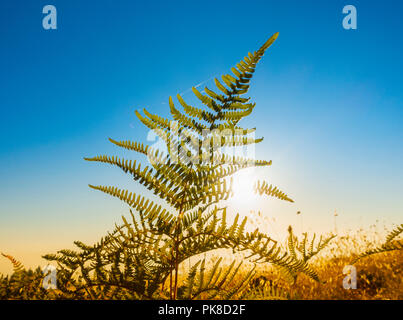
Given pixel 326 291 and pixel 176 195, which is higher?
pixel 176 195

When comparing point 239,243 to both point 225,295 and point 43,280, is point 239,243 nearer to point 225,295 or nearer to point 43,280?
point 225,295

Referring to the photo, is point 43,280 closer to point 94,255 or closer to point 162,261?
point 94,255

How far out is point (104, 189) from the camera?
97 centimetres

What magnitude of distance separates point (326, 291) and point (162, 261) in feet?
12.9

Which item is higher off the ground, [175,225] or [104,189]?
[104,189]
